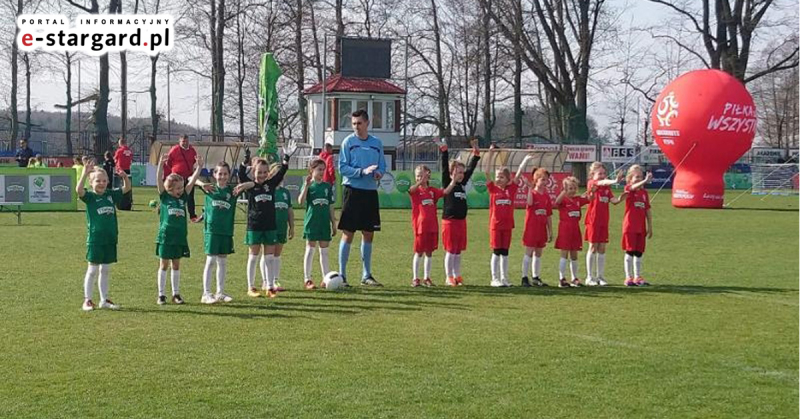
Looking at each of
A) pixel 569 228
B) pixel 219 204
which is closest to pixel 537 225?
pixel 569 228

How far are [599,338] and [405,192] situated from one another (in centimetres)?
2317

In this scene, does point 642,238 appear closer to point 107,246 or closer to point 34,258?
point 107,246

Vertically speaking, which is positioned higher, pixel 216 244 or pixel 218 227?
pixel 218 227

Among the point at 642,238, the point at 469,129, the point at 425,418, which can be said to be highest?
the point at 469,129

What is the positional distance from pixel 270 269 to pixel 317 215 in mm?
1067

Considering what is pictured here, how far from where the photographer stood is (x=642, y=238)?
558 inches

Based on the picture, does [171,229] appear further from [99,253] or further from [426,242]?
[426,242]

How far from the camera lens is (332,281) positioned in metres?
12.9

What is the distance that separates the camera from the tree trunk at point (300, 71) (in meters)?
54.7

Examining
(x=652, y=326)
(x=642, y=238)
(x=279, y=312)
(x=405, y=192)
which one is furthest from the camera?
(x=405, y=192)

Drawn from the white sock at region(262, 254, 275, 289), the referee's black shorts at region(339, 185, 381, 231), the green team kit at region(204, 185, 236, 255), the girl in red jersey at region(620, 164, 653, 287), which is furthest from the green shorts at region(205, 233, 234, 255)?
the girl in red jersey at region(620, 164, 653, 287)

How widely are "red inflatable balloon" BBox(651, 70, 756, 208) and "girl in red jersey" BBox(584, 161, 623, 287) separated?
779 inches

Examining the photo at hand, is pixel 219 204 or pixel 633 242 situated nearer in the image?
pixel 219 204

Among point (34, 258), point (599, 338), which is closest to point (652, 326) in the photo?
point (599, 338)
